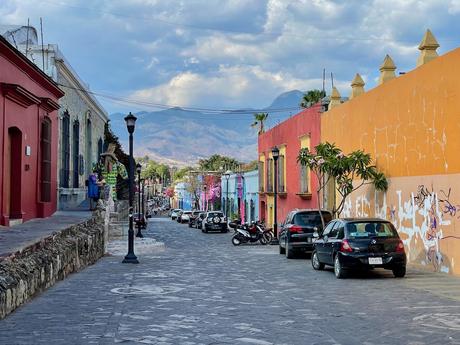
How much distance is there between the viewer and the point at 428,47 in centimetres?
1772

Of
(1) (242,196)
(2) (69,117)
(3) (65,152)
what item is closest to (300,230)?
(3) (65,152)

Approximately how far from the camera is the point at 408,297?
38.7 feet

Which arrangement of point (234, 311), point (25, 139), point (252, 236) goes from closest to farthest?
point (234, 311) < point (25, 139) < point (252, 236)

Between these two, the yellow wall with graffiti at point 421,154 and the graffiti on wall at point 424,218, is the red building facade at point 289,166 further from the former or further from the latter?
the graffiti on wall at point 424,218

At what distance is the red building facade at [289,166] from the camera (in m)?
31.2

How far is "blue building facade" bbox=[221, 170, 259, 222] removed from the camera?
50125mm

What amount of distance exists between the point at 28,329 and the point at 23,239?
15.1 ft

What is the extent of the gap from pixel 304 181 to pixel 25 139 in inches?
653

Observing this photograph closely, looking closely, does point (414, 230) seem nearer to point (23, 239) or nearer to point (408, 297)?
point (408, 297)

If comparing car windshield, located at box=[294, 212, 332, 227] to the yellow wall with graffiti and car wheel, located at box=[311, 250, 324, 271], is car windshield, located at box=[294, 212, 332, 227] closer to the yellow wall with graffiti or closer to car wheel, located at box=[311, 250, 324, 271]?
the yellow wall with graffiti

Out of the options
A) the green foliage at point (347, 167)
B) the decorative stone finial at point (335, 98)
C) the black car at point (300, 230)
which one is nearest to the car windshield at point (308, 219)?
the black car at point (300, 230)

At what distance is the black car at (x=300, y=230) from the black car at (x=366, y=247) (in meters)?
5.43

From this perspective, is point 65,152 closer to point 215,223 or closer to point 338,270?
point 338,270

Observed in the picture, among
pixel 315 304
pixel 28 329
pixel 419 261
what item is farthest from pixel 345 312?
pixel 419 261
